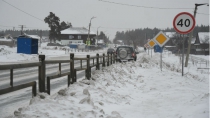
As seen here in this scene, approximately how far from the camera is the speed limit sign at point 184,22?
8117 millimetres

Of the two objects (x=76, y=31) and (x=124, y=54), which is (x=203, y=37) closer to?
(x=76, y=31)

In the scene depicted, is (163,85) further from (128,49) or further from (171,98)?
(128,49)

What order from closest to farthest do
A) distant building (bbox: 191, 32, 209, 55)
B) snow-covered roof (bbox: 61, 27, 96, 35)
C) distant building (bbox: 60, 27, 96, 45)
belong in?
distant building (bbox: 191, 32, 209, 55) → snow-covered roof (bbox: 61, 27, 96, 35) → distant building (bbox: 60, 27, 96, 45)

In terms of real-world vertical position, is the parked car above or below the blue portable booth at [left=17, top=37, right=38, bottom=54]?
below

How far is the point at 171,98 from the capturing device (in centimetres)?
647

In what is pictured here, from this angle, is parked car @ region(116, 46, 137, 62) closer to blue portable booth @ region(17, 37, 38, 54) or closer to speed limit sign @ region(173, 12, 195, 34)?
speed limit sign @ region(173, 12, 195, 34)

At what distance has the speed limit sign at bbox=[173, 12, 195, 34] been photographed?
8117 millimetres

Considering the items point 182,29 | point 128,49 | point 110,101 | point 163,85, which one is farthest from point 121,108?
point 128,49

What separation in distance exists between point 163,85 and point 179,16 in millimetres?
2921

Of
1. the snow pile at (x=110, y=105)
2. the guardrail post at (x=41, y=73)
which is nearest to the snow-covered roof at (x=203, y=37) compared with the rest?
the snow pile at (x=110, y=105)

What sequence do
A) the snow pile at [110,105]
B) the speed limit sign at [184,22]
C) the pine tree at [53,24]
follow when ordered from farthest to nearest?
1. the pine tree at [53,24]
2. the speed limit sign at [184,22]
3. the snow pile at [110,105]

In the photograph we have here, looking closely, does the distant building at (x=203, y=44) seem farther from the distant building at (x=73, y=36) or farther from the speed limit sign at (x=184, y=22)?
the speed limit sign at (x=184, y=22)

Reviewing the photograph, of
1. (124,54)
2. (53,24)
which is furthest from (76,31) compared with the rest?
(124,54)

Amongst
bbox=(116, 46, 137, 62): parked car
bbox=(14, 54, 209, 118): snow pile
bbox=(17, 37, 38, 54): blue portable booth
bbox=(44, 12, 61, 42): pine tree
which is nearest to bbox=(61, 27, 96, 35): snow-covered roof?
bbox=(44, 12, 61, 42): pine tree
